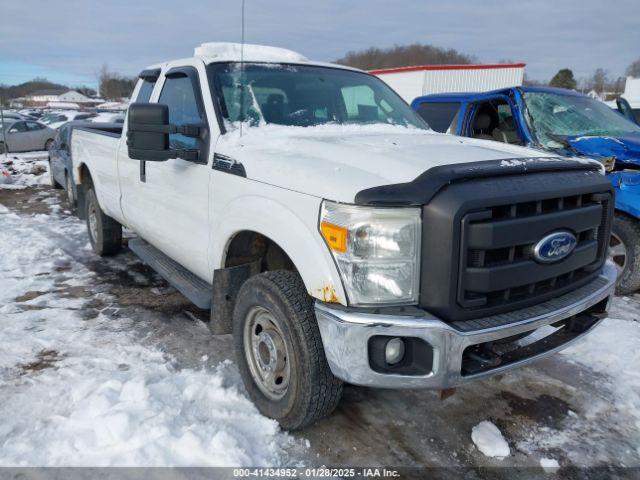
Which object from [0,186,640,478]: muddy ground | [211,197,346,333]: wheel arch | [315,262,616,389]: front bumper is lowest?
[0,186,640,478]: muddy ground

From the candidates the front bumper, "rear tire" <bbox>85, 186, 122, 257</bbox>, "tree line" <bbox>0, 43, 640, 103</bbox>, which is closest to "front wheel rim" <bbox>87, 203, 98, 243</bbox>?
"rear tire" <bbox>85, 186, 122, 257</bbox>

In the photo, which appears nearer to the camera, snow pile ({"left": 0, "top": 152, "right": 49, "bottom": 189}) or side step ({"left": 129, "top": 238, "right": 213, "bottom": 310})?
side step ({"left": 129, "top": 238, "right": 213, "bottom": 310})

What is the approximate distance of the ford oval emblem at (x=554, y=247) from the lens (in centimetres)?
248

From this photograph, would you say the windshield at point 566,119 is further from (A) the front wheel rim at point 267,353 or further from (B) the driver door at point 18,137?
(B) the driver door at point 18,137

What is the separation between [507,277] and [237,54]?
8.59 ft

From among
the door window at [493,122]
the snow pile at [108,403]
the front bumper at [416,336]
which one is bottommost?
the snow pile at [108,403]

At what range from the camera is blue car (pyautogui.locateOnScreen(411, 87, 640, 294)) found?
16.1ft

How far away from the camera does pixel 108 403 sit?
3029 millimetres

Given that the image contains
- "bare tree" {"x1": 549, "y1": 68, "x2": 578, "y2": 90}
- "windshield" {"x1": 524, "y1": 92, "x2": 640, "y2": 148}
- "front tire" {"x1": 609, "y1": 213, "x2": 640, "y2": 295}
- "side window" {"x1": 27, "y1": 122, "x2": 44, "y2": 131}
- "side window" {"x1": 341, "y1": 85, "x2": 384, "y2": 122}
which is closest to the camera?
"side window" {"x1": 341, "y1": 85, "x2": 384, "y2": 122}

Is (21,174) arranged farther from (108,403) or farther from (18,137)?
(108,403)

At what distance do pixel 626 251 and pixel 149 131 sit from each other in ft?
14.5

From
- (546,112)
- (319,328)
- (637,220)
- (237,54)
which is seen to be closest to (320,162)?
(319,328)

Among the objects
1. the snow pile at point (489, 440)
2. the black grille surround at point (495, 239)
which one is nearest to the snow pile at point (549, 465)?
the snow pile at point (489, 440)

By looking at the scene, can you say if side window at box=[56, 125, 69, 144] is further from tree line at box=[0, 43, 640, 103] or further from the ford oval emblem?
tree line at box=[0, 43, 640, 103]
